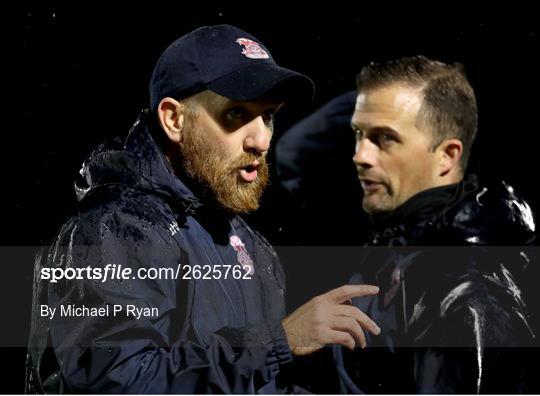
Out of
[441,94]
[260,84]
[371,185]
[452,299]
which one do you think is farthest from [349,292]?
[441,94]

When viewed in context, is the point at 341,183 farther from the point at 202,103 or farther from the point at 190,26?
the point at 202,103

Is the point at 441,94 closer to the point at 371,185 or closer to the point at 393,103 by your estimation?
the point at 393,103

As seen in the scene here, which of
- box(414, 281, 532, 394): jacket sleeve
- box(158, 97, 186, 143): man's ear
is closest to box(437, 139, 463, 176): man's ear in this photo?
box(414, 281, 532, 394): jacket sleeve

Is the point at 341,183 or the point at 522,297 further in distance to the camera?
the point at 341,183

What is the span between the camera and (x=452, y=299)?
2.34 metres

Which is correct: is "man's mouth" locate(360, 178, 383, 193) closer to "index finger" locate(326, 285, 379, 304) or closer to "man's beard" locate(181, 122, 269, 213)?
"man's beard" locate(181, 122, 269, 213)

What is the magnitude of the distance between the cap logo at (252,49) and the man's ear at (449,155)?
0.76 m

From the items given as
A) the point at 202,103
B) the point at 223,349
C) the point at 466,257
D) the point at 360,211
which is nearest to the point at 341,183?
the point at 360,211

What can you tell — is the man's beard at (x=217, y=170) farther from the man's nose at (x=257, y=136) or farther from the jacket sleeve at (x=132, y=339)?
the jacket sleeve at (x=132, y=339)

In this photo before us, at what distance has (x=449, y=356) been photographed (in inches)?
89.2

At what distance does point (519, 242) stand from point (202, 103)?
0.96 meters

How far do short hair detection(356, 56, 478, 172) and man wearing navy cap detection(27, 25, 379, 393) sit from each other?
678 millimetres

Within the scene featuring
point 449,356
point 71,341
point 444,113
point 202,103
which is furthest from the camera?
point 444,113

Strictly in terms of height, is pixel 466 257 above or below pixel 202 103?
below
